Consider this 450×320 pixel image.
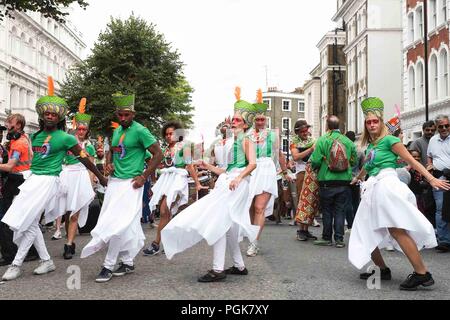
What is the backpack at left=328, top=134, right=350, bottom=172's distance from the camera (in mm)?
8945

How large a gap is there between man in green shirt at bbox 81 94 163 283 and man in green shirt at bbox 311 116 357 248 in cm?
358

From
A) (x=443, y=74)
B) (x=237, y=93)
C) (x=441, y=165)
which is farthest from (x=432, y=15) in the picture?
(x=237, y=93)

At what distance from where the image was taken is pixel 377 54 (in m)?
46.1

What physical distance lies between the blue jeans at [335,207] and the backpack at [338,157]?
37 cm

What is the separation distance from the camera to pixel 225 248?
6.16 meters

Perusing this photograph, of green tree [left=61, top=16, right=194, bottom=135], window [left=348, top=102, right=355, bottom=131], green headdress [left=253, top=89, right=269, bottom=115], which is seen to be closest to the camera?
green headdress [left=253, top=89, right=269, bottom=115]

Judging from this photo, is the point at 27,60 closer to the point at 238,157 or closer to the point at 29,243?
the point at 29,243

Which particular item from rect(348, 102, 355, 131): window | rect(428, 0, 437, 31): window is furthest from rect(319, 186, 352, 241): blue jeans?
rect(348, 102, 355, 131): window

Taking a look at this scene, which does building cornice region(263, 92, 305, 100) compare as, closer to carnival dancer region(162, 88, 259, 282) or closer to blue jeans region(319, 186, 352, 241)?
blue jeans region(319, 186, 352, 241)

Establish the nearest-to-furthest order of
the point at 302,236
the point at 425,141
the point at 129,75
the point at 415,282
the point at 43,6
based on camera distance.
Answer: the point at 415,282 < the point at 425,141 < the point at 302,236 < the point at 43,6 < the point at 129,75

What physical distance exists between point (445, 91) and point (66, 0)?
21289 millimetres

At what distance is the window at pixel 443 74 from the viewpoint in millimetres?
30500

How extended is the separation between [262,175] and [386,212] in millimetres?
2806
